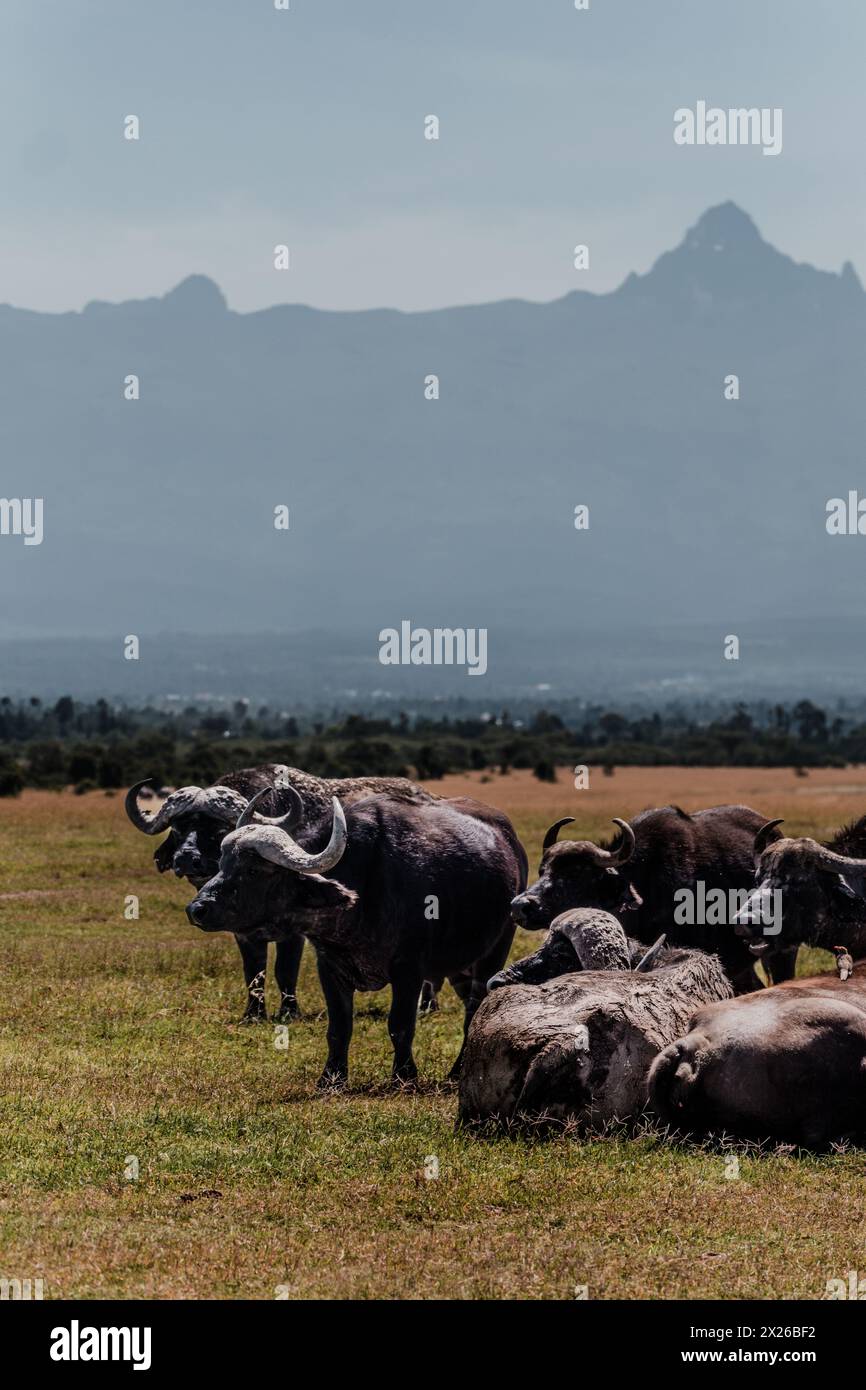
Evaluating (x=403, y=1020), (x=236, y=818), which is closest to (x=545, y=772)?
(x=236, y=818)

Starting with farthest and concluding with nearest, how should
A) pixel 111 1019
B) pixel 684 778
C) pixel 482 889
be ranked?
1. pixel 684 778
2. pixel 111 1019
3. pixel 482 889

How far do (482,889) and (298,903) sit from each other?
6.67ft

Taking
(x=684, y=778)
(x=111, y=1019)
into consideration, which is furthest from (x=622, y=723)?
(x=111, y=1019)

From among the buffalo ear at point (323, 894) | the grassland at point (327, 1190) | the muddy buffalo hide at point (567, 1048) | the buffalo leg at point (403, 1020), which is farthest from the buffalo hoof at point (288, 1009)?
the muddy buffalo hide at point (567, 1048)

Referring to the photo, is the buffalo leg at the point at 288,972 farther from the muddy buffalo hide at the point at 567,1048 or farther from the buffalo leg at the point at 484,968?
the muddy buffalo hide at the point at 567,1048

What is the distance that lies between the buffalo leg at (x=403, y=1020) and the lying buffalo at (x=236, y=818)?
1.81 metres

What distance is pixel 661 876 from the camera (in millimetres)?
16484

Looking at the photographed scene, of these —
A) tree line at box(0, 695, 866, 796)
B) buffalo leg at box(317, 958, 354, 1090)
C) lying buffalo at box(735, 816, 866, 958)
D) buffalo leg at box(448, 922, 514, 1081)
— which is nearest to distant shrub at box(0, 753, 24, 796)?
tree line at box(0, 695, 866, 796)

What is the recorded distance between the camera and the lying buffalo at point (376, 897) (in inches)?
559

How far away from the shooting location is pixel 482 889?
51.6ft

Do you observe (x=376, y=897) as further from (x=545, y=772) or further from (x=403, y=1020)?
(x=545, y=772)

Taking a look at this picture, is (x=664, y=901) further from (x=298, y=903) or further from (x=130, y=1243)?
(x=130, y=1243)

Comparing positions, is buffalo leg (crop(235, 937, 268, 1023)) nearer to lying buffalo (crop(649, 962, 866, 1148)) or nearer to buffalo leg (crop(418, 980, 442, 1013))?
buffalo leg (crop(418, 980, 442, 1013))

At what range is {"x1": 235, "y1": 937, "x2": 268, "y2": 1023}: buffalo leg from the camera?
1816 centimetres
